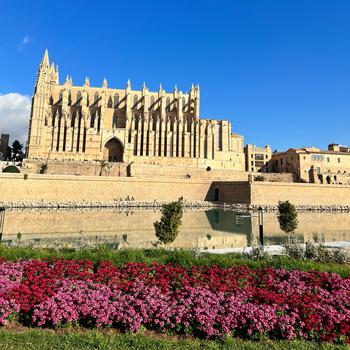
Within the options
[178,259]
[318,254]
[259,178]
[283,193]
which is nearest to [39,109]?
[259,178]

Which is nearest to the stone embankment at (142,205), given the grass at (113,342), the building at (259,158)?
the grass at (113,342)

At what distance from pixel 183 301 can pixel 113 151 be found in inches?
1872

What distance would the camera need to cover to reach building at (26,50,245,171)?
47.1 metres

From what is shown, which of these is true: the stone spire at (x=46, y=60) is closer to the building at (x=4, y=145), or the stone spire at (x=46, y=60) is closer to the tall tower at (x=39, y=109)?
the tall tower at (x=39, y=109)

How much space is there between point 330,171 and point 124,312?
2187 inches

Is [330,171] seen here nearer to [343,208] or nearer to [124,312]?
[343,208]

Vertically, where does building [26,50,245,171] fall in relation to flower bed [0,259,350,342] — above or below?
above

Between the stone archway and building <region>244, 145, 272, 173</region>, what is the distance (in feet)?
87.4

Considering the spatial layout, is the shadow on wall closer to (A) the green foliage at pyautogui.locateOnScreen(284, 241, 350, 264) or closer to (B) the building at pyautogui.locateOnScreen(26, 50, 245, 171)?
(B) the building at pyautogui.locateOnScreen(26, 50, 245, 171)

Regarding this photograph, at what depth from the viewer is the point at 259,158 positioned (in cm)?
6297

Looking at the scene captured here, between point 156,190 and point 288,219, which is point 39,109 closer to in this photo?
point 156,190

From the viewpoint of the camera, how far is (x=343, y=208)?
35.8 metres

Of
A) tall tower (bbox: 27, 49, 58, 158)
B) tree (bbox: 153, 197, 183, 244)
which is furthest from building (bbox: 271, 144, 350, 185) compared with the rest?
tree (bbox: 153, 197, 183, 244)

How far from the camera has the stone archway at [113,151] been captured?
50.0 m
